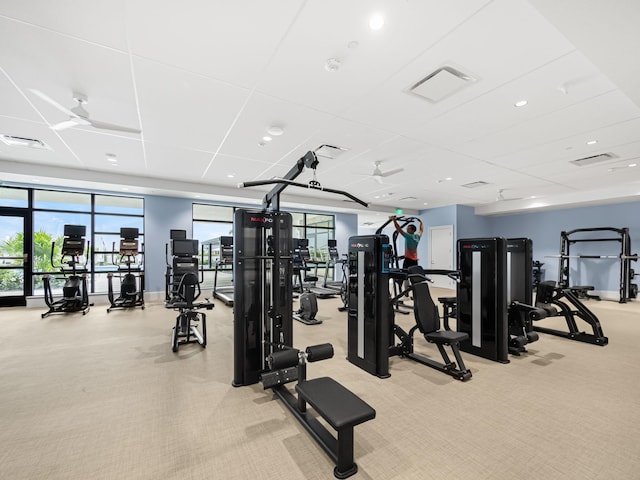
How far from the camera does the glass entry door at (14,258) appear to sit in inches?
271

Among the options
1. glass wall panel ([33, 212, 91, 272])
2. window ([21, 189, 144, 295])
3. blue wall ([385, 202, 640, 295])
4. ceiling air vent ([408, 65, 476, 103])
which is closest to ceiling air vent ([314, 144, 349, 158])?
ceiling air vent ([408, 65, 476, 103])

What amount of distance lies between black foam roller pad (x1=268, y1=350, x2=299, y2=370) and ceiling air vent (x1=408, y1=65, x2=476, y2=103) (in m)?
3.01

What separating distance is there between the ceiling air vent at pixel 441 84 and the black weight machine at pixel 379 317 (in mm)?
1688

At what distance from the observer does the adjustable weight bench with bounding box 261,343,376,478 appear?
1.75 m

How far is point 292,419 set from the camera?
7.74 ft

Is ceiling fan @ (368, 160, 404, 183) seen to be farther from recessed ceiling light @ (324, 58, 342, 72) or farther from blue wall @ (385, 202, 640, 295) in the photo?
blue wall @ (385, 202, 640, 295)

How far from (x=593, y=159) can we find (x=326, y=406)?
6961 millimetres

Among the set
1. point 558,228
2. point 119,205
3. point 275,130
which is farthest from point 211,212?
point 558,228

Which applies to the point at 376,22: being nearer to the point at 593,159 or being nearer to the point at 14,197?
the point at 593,159

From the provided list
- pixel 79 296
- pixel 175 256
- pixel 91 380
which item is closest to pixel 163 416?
pixel 91 380

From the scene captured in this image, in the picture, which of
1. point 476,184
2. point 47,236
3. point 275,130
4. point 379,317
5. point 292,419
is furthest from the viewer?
point 476,184

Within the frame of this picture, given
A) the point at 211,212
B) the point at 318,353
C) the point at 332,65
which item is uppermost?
the point at 332,65

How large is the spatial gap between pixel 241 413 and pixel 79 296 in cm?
644

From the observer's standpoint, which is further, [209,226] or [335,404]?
[209,226]
